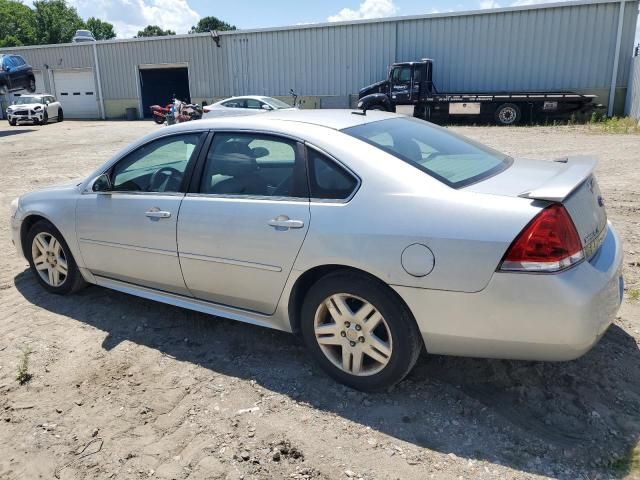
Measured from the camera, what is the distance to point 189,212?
11.1ft

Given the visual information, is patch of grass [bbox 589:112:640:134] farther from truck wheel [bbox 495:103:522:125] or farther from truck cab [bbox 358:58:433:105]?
truck cab [bbox 358:58:433:105]

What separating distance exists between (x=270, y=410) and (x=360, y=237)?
1.09 meters

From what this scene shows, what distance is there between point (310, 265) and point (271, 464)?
103cm

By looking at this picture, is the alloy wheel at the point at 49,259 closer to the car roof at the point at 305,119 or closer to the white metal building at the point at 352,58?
the car roof at the point at 305,119

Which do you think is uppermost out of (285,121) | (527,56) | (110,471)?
(527,56)

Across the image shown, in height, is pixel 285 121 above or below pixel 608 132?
above

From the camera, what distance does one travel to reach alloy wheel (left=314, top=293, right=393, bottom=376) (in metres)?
2.83

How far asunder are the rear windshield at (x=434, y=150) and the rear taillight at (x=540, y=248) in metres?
0.47

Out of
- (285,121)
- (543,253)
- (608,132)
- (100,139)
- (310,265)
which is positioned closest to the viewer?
(543,253)

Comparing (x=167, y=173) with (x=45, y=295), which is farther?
(x=45, y=295)

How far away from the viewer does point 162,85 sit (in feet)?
121

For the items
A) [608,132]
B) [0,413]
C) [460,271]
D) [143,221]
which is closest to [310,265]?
[460,271]

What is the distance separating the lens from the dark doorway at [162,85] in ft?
114

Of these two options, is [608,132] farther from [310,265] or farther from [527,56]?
[310,265]
